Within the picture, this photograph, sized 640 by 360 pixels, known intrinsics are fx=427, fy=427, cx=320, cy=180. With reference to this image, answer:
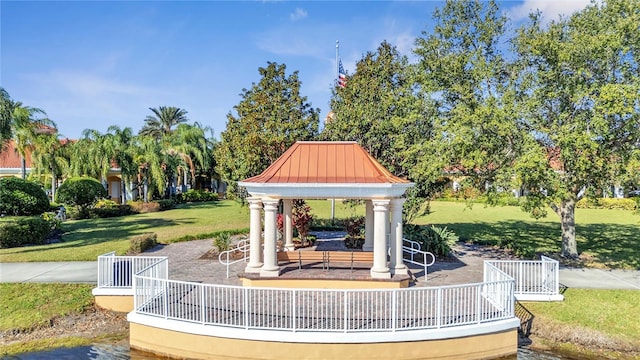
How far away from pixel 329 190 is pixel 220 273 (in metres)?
5.42

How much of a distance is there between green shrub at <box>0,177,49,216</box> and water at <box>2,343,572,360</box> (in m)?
20.6

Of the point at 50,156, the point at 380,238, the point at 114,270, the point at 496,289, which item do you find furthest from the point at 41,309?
the point at 50,156

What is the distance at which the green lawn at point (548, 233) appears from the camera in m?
19.7

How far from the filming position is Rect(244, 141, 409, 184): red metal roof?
13.1 metres

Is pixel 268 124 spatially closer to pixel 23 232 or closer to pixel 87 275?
pixel 87 275

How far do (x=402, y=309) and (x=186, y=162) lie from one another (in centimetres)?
4497

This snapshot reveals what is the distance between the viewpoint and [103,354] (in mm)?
10109

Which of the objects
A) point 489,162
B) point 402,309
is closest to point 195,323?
point 402,309

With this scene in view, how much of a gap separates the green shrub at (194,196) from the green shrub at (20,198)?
22773 millimetres

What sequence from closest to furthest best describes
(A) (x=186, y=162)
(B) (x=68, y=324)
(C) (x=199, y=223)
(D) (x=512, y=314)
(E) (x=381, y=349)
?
(E) (x=381, y=349) < (D) (x=512, y=314) < (B) (x=68, y=324) < (C) (x=199, y=223) < (A) (x=186, y=162)

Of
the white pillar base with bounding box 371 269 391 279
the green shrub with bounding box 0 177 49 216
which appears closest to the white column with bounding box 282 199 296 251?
the white pillar base with bounding box 371 269 391 279

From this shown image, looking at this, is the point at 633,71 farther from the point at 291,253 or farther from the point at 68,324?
the point at 68,324

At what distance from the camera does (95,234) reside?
24.9 m

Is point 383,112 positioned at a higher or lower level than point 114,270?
higher
